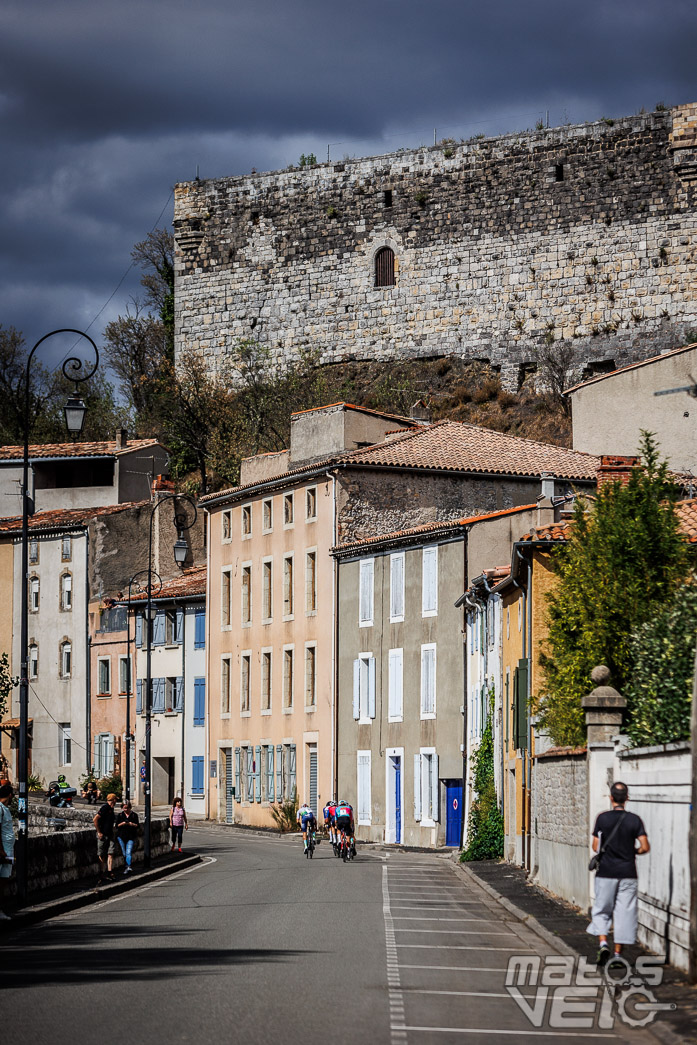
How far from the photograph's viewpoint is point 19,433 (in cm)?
8000

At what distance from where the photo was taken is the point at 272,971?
14.3 m

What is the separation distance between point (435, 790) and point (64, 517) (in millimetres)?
26021

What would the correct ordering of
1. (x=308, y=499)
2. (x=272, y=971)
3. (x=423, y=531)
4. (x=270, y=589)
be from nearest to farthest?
(x=272, y=971), (x=423, y=531), (x=308, y=499), (x=270, y=589)

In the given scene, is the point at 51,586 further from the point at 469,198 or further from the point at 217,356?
the point at 469,198

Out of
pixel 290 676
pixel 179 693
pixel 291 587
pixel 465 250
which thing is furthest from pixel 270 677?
pixel 465 250

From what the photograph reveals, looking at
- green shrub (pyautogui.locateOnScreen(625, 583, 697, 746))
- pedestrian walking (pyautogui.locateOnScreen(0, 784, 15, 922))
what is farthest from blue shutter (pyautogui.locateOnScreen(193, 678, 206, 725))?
pedestrian walking (pyautogui.locateOnScreen(0, 784, 15, 922))

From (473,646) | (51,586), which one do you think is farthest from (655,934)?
(51,586)

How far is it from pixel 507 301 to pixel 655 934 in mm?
53953

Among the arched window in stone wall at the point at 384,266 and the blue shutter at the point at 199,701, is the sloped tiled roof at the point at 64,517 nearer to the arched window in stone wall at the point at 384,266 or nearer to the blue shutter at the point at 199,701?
the blue shutter at the point at 199,701

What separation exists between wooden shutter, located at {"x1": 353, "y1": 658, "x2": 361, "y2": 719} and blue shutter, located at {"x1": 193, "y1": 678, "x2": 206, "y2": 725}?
1023cm

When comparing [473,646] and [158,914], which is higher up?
[473,646]

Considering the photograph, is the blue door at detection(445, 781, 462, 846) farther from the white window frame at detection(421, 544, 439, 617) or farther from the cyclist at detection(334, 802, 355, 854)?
the cyclist at detection(334, 802, 355, 854)

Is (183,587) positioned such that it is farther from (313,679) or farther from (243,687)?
(313,679)

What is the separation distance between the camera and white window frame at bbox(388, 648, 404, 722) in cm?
4775
